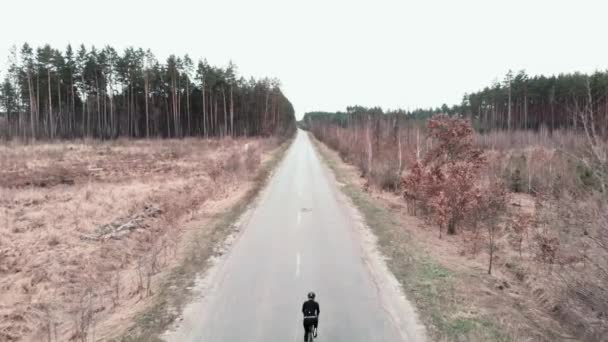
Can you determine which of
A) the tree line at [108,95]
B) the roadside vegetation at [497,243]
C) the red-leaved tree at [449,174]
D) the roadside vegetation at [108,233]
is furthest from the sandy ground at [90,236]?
the tree line at [108,95]

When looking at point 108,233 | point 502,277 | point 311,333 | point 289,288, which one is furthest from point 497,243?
point 108,233

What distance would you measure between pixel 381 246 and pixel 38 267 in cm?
1007

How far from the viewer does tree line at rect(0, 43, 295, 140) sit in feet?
200

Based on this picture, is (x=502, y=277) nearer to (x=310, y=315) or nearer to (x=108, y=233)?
(x=310, y=315)

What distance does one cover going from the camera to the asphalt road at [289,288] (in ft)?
23.2

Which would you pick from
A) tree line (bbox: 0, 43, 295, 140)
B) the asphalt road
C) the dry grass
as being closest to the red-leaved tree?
the dry grass

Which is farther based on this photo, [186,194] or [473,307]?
[186,194]

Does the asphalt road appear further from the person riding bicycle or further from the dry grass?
the dry grass

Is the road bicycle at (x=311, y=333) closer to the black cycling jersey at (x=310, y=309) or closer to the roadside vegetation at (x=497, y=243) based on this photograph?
the black cycling jersey at (x=310, y=309)

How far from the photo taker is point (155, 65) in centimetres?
7025

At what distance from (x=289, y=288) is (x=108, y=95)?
7158 centimetres

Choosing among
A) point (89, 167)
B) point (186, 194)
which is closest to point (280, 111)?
point (89, 167)

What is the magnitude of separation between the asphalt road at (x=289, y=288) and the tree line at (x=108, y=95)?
2137 inches

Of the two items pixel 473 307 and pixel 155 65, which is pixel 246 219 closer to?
pixel 473 307
